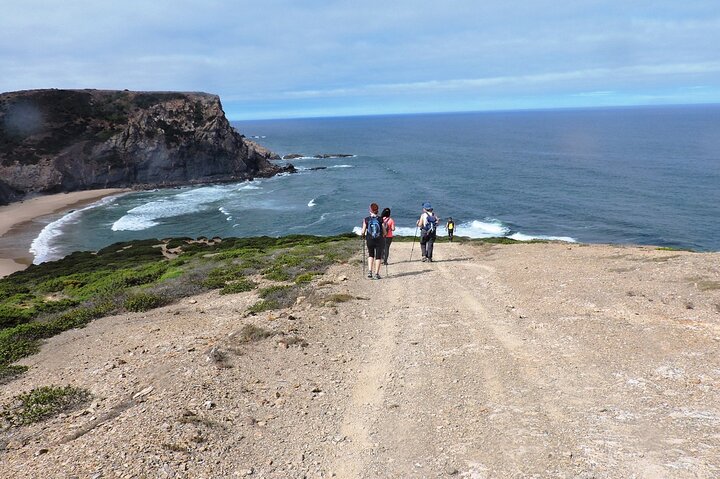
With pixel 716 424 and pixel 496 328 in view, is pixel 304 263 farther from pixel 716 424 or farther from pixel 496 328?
pixel 716 424

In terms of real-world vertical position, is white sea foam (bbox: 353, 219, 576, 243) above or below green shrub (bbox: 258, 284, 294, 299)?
below

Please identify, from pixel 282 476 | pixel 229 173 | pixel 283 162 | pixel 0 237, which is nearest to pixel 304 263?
pixel 282 476

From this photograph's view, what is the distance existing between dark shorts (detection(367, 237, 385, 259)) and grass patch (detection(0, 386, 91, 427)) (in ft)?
31.2

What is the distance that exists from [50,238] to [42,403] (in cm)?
5258

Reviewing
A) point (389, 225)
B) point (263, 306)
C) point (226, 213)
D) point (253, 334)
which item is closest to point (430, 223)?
point (389, 225)

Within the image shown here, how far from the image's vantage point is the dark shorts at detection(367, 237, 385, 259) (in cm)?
1598

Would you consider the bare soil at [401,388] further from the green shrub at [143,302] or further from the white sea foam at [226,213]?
the white sea foam at [226,213]

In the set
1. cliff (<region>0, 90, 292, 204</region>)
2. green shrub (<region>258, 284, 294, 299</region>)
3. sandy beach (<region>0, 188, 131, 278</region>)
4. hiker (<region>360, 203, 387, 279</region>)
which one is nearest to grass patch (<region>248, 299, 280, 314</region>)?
green shrub (<region>258, 284, 294, 299</region>)

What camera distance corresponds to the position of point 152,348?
11094mm

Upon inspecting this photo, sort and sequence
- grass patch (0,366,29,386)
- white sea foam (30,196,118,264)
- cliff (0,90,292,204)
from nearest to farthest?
1. grass patch (0,366,29,386)
2. white sea foam (30,196,118,264)
3. cliff (0,90,292,204)

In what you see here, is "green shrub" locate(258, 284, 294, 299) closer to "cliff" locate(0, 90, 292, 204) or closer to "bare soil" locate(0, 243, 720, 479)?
"bare soil" locate(0, 243, 720, 479)

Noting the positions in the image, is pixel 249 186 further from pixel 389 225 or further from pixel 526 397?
pixel 526 397

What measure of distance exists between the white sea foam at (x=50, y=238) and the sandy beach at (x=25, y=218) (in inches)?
26.6

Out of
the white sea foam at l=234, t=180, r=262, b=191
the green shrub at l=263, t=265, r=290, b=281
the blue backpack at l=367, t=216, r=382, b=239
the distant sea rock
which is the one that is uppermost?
the distant sea rock
